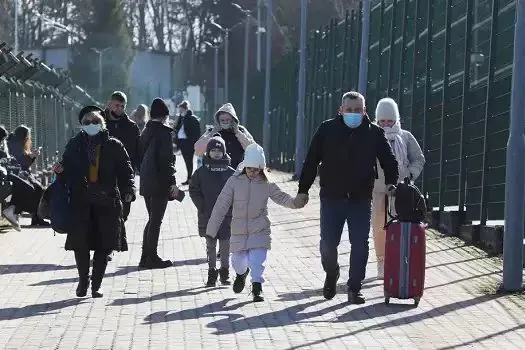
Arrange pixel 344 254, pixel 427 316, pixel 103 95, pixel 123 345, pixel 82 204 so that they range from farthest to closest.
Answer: pixel 103 95
pixel 344 254
pixel 82 204
pixel 427 316
pixel 123 345

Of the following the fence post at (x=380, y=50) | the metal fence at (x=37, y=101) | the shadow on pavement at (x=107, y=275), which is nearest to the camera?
the shadow on pavement at (x=107, y=275)

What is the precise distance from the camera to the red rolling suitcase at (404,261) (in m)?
12.1

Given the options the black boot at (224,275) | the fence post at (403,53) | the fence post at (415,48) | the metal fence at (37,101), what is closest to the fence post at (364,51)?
the fence post at (403,53)

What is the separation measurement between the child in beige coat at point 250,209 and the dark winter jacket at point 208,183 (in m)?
1.42

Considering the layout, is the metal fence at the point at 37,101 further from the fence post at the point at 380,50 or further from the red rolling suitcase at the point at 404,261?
the red rolling suitcase at the point at 404,261

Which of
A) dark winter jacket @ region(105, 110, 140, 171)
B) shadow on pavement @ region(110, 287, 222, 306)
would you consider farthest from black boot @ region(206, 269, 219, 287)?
dark winter jacket @ region(105, 110, 140, 171)

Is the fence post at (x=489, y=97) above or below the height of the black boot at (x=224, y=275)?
above

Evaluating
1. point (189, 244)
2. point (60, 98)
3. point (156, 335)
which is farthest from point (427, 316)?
point (60, 98)

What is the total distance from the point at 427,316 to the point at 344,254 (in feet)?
17.0

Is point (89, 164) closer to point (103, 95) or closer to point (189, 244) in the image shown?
point (189, 244)

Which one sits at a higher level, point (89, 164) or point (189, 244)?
point (89, 164)

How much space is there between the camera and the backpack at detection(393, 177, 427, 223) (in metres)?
12.2

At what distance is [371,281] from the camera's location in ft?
46.3

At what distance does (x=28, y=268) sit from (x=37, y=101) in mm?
16664
